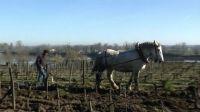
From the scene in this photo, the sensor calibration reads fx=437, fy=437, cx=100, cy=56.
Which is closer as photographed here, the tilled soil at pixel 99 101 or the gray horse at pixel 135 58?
the tilled soil at pixel 99 101

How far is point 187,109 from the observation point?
44.2 ft

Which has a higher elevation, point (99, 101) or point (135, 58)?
point (135, 58)

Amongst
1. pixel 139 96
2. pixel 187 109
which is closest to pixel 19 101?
pixel 139 96

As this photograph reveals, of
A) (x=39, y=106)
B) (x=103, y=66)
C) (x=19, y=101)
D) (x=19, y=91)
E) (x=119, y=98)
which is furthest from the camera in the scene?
(x=103, y=66)

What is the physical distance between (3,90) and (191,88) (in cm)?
699

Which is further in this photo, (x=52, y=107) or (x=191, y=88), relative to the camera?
(x=191, y=88)

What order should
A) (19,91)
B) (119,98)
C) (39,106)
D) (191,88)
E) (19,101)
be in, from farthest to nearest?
(191,88) → (19,91) → (119,98) → (19,101) → (39,106)

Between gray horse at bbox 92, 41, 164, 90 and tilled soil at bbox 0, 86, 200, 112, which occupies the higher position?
gray horse at bbox 92, 41, 164, 90

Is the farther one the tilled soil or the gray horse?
the gray horse

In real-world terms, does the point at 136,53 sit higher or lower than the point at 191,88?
higher

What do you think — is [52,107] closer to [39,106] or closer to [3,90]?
[39,106]

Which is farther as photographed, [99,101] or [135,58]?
[135,58]

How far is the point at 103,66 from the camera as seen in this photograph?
17.6 meters

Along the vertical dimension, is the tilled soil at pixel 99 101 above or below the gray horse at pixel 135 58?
below
